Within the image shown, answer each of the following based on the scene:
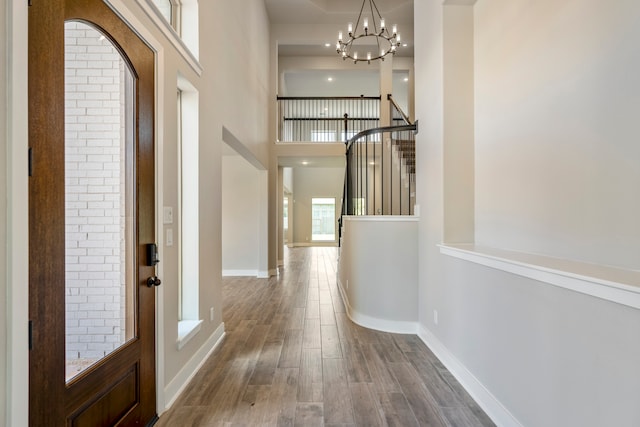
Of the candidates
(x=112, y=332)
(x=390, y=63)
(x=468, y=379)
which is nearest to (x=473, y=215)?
(x=468, y=379)

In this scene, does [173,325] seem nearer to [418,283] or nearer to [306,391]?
[306,391]

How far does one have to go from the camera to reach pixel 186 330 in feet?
8.17

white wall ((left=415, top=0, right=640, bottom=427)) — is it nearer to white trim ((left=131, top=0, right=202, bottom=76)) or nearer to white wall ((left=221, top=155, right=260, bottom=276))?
white trim ((left=131, top=0, right=202, bottom=76))

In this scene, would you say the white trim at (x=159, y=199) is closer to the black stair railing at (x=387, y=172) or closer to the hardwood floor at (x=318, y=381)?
the hardwood floor at (x=318, y=381)

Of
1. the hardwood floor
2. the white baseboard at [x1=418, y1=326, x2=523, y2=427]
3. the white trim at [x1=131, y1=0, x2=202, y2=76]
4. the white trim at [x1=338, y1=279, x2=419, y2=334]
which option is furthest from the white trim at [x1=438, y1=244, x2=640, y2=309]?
the white trim at [x1=131, y1=0, x2=202, y2=76]

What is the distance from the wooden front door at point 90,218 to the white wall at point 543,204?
86.9 inches

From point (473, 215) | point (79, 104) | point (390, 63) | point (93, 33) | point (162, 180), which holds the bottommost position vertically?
point (473, 215)

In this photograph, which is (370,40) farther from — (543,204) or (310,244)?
(310,244)

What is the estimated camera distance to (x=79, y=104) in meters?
1.41

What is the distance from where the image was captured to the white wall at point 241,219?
6.72m

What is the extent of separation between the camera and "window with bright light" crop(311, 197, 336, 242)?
47.4 feet

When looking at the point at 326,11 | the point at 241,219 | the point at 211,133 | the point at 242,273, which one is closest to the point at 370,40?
the point at 326,11

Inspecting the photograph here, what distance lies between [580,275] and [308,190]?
43.3 feet

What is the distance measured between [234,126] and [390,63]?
16.8 feet
